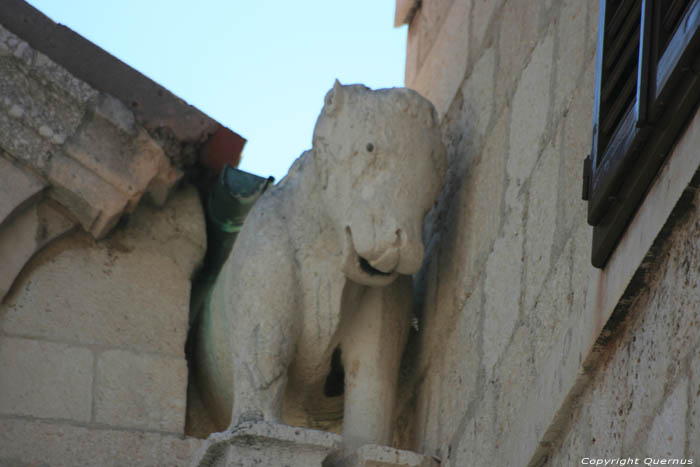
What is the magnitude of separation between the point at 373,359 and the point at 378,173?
48 cm

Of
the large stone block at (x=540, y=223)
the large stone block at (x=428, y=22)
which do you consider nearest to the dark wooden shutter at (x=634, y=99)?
the large stone block at (x=540, y=223)

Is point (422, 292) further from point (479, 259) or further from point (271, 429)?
point (271, 429)

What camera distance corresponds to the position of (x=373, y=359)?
3609 mm

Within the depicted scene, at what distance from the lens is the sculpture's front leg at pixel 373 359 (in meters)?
3.55

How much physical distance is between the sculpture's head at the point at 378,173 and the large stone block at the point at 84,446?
2.74 feet

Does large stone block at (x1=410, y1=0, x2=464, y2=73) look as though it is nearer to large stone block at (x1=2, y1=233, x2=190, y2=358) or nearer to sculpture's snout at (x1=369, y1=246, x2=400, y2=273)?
large stone block at (x1=2, y1=233, x2=190, y2=358)

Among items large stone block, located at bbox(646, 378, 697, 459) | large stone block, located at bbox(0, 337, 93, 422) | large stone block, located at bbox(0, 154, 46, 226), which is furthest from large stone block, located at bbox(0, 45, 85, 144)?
large stone block, located at bbox(646, 378, 697, 459)

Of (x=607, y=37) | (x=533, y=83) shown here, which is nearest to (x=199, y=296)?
(x=533, y=83)

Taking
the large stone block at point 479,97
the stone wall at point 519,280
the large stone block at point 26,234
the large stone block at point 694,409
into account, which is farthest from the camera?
the large stone block at point 26,234

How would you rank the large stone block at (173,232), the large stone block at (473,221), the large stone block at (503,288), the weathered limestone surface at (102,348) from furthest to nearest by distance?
1. the large stone block at (173,232)
2. the weathered limestone surface at (102,348)
3. the large stone block at (473,221)
4. the large stone block at (503,288)

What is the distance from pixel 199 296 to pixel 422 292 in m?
0.76

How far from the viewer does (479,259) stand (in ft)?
11.3

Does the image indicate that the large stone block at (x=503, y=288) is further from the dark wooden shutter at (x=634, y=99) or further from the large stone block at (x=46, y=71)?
the large stone block at (x=46, y=71)

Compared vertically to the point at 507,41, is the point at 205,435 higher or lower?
lower
